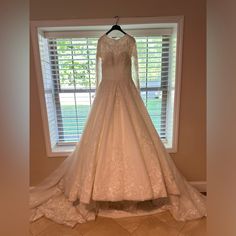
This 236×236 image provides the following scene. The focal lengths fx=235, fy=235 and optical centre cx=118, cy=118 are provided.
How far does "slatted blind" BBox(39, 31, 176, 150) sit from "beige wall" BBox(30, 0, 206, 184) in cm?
14

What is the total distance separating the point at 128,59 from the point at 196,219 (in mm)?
1422

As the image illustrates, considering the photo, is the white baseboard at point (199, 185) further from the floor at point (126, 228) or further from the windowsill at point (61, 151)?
the floor at point (126, 228)

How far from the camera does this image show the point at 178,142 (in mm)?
2352

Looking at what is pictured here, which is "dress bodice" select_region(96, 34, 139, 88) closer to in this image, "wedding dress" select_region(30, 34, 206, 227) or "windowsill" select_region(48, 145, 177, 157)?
"wedding dress" select_region(30, 34, 206, 227)

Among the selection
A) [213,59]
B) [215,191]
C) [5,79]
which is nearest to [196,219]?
[215,191]

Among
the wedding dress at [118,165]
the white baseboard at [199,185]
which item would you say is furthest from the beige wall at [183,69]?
the wedding dress at [118,165]

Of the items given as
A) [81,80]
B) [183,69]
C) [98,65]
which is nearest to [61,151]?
[81,80]

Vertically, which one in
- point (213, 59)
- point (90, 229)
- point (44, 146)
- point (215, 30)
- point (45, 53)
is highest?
point (45, 53)

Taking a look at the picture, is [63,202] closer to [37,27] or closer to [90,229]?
[90,229]

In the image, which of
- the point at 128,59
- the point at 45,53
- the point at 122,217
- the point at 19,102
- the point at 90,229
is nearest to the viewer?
the point at 19,102

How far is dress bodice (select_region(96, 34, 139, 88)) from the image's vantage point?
199cm

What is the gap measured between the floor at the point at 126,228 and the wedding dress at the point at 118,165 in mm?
59

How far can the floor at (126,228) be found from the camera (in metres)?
1.72

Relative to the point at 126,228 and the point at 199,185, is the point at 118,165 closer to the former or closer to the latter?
the point at 126,228
